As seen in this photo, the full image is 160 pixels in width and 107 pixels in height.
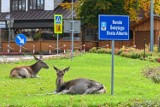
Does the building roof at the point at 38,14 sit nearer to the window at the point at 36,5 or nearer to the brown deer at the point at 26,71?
the window at the point at 36,5

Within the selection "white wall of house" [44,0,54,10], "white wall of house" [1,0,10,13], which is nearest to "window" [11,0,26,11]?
"white wall of house" [1,0,10,13]

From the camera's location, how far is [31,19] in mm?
66250

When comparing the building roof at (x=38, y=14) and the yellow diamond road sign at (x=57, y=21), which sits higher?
the building roof at (x=38, y=14)

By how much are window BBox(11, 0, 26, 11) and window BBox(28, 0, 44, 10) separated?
0.89 metres

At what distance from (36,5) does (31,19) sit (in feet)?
10.7

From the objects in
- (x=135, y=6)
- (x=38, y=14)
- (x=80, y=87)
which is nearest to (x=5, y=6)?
(x=38, y=14)

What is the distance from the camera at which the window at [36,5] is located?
68.5m

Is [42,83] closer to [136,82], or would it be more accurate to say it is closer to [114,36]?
[136,82]

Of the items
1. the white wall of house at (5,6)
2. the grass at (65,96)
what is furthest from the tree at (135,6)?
the grass at (65,96)

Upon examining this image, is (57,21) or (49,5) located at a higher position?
(49,5)

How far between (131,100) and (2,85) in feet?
18.5

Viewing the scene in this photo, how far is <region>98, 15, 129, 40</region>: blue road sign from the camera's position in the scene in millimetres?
14859

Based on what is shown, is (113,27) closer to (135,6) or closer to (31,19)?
(135,6)

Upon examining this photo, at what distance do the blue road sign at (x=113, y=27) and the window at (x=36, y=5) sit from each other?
5389 centimetres
